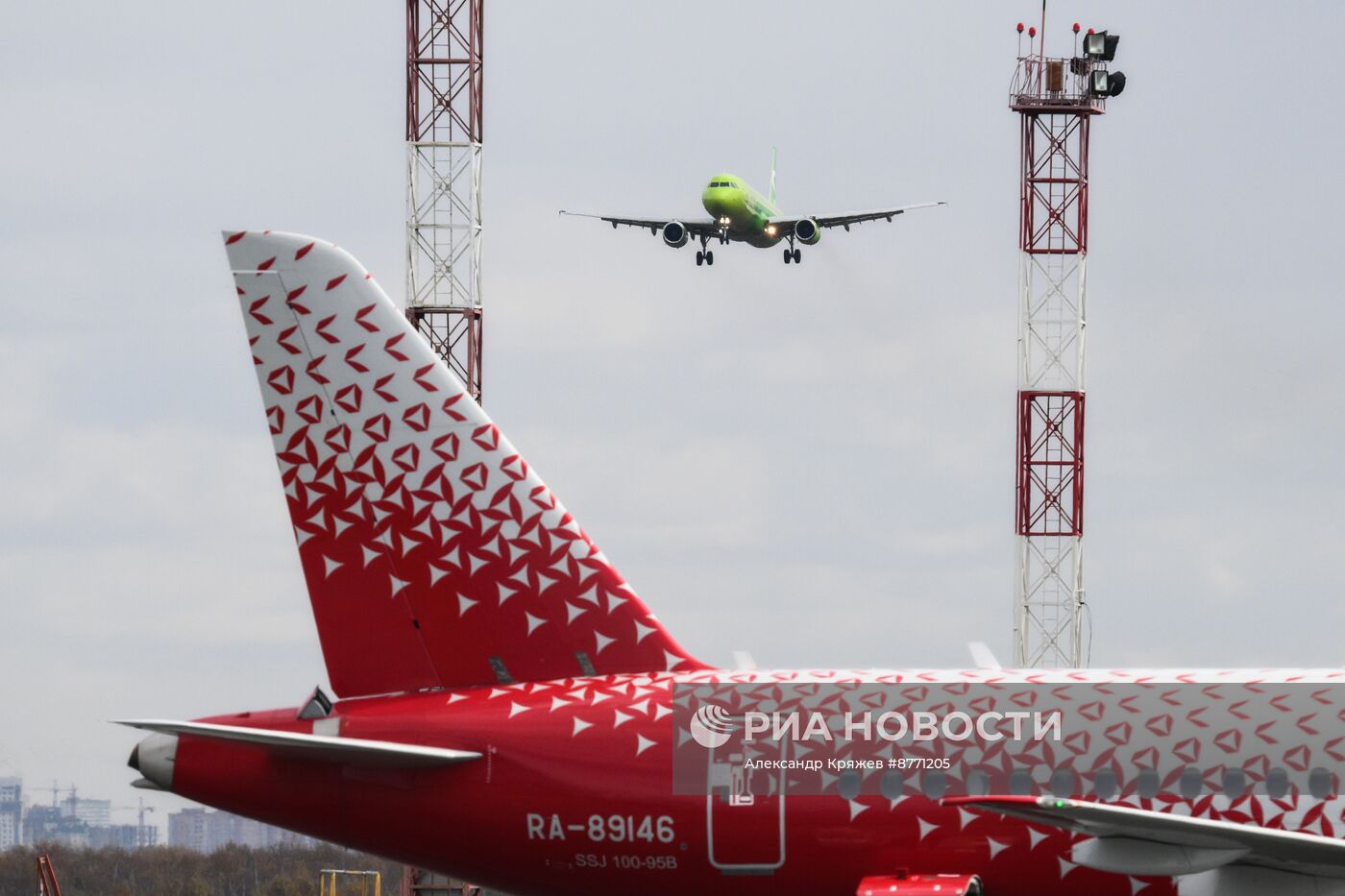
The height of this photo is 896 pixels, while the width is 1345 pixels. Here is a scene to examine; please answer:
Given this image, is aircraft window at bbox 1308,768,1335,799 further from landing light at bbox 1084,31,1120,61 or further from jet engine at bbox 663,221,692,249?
jet engine at bbox 663,221,692,249

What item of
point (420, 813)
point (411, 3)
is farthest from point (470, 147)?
point (420, 813)

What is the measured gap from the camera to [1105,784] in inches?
837

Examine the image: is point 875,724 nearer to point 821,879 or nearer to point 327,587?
point 821,879

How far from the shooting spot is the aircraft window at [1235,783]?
2103 centimetres

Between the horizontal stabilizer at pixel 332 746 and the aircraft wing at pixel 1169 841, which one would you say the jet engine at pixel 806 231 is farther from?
the aircraft wing at pixel 1169 841

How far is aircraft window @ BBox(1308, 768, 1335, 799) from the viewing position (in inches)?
824

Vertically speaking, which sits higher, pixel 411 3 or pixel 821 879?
pixel 411 3

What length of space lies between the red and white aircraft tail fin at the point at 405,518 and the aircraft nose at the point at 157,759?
1700 mm

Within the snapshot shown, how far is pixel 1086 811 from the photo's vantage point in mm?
18688

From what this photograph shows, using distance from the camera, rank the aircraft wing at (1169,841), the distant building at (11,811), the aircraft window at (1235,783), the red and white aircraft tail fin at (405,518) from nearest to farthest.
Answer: the aircraft wing at (1169,841) < the aircraft window at (1235,783) < the red and white aircraft tail fin at (405,518) < the distant building at (11,811)

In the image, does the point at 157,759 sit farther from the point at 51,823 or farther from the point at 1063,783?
the point at 51,823

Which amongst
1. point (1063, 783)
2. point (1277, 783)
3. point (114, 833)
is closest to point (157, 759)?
point (1063, 783)

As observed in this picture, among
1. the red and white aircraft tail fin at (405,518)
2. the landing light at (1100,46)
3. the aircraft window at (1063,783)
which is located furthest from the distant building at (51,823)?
the aircraft window at (1063,783)

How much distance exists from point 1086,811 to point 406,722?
6623mm
